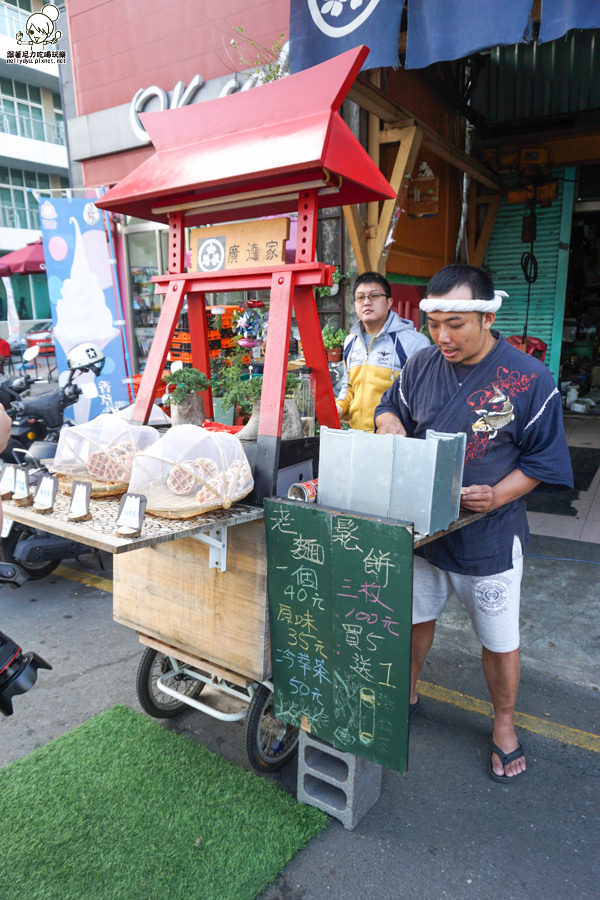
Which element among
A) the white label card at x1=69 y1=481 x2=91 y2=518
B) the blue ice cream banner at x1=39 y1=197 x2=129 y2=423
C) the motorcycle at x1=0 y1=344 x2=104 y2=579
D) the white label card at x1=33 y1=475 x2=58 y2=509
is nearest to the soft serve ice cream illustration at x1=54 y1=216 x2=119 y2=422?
the blue ice cream banner at x1=39 y1=197 x2=129 y2=423

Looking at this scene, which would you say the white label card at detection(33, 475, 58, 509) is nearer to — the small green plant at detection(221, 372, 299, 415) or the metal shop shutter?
the small green plant at detection(221, 372, 299, 415)

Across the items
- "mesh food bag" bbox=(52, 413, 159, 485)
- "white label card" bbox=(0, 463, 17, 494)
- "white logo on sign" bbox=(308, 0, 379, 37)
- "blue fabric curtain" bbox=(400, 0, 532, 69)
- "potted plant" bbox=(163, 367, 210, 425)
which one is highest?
"white logo on sign" bbox=(308, 0, 379, 37)

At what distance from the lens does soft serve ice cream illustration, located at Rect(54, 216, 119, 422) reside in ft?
24.9

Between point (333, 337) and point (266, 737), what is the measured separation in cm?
421

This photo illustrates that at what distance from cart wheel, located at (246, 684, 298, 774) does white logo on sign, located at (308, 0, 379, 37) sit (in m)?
4.61

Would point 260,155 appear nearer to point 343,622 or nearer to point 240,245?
point 240,245

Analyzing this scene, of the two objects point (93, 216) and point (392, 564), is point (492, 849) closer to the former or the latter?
point (392, 564)

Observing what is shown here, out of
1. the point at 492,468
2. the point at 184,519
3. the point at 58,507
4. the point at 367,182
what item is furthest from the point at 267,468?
the point at 367,182

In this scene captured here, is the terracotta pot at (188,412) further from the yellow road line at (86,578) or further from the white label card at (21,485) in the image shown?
the yellow road line at (86,578)

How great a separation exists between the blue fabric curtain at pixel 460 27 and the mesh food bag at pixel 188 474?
352 cm

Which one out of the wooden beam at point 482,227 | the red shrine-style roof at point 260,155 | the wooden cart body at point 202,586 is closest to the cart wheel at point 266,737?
the wooden cart body at point 202,586

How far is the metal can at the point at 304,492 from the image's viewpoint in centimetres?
217

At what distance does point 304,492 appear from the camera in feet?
7.13

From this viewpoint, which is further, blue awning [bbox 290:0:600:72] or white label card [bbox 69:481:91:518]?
blue awning [bbox 290:0:600:72]
